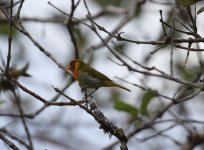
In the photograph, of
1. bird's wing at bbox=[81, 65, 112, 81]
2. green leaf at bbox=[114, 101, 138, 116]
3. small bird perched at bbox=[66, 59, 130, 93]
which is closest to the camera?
small bird perched at bbox=[66, 59, 130, 93]

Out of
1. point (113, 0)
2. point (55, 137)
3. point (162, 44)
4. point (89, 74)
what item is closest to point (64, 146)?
point (55, 137)

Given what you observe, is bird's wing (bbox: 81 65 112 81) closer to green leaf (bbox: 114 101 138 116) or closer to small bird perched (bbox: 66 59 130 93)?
small bird perched (bbox: 66 59 130 93)

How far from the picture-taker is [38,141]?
676 cm

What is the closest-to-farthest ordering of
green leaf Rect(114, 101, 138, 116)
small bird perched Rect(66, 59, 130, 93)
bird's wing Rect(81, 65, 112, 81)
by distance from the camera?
small bird perched Rect(66, 59, 130, 93), bird's wing Rect(81, 65, 112, 81), green leaf Rect(114, 101, 138, 116)

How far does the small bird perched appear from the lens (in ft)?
14.3

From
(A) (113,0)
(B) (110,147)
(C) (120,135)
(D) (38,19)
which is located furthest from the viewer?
(A) (113,0)

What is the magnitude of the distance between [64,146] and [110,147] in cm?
135

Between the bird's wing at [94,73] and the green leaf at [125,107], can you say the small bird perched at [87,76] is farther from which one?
the green leaf at [125,107]

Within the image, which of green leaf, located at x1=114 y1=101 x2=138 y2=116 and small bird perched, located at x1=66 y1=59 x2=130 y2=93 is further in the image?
green leaf, located at x1=114 y1=101 x2=138 y2=116

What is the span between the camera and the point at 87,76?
445 cm

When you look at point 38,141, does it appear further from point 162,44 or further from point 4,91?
point 162,44

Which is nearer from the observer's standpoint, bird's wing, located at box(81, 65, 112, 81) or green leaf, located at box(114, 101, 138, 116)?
bird's wing, located at box(81, 65, 112, 81)

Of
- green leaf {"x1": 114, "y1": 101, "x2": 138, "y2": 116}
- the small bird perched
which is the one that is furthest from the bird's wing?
green leaf {"x1": 114, "y1": 101, "x2": 138, "y2": 116}

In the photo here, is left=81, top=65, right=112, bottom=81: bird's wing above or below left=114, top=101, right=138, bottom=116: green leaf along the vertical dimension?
above
